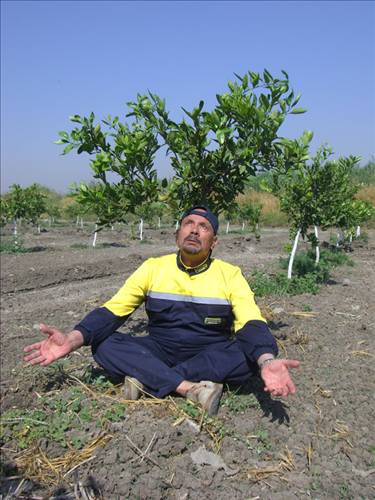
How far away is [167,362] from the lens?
145 inches

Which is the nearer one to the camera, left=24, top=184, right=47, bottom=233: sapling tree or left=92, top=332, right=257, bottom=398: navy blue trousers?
left=92, top=332, right=257, bottom=398: navy blue trousers

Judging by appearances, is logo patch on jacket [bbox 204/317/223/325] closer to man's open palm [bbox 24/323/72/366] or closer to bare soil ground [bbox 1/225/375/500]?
bare soil ground [bbox 1/225/375/500]

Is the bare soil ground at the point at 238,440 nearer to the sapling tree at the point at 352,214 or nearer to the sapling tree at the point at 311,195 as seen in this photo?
the sapling tree at the point at 311,195

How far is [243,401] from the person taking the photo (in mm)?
3428

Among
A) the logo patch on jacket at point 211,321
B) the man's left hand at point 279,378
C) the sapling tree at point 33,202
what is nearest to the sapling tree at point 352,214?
the logo patch on jacket at point 211,321

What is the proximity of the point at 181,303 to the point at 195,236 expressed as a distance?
513 mm

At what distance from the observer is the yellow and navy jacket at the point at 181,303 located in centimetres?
354

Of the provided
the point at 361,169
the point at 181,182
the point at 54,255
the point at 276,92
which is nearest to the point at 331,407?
the point at 181,182

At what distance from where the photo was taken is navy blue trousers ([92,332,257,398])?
11.2 ft

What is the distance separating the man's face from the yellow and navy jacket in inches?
5.3

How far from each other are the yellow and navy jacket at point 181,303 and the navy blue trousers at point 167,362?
0.06 m

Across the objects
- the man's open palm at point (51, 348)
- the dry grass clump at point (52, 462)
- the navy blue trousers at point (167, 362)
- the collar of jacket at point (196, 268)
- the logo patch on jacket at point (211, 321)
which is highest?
the collar of jacket at point (196, 268)

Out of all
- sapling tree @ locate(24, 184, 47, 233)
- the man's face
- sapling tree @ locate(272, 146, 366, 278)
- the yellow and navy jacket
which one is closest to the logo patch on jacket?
the yellow and navy jacket

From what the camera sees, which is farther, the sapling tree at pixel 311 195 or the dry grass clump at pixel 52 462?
the sapling tree at pixel 311 195
